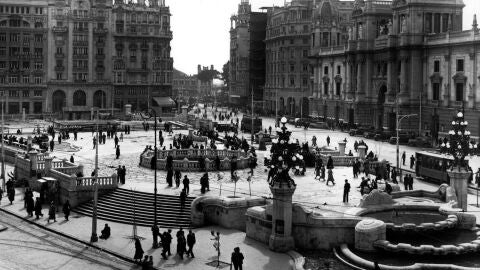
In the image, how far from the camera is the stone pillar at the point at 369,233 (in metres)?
28.0

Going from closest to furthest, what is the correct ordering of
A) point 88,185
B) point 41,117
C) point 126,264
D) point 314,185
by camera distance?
point 126,264 < point 88,185 < point 314,185 < point 41,117

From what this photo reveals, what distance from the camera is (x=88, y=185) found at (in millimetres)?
39844

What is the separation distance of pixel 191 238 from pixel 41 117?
83.3m

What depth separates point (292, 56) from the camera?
124m

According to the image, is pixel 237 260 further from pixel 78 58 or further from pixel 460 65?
pixel 78 58

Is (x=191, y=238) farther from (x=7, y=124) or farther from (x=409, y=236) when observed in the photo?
(x=7, y=124)

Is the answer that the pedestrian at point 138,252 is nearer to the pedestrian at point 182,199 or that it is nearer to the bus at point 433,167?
the pedestrian at point 182,199

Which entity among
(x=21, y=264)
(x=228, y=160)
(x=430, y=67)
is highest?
(x=430, y=67)

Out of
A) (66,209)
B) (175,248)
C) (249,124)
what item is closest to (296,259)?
(175,248)

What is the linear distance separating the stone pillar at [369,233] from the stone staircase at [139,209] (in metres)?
9.76

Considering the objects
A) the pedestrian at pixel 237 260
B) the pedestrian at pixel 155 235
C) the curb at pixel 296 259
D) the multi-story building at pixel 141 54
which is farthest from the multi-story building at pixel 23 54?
the pedestrian at pixel 237 260

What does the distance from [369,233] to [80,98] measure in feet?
309

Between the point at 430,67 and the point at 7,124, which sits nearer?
the point at 430,67

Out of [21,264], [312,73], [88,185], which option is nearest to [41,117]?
[312,73]
